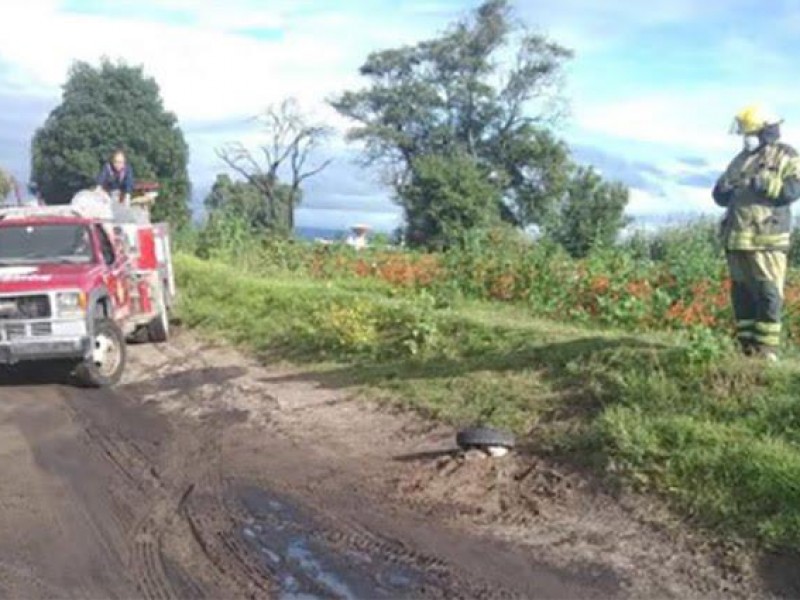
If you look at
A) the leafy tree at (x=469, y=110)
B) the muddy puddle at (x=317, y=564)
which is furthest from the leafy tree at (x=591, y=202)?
the muddy puddle at (x=317, y=564)

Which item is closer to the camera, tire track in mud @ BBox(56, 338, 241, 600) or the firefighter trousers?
tire track in mud @ BBox(56, 338, 241, 600)

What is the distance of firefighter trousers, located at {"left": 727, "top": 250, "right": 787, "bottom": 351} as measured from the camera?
854 centimetres

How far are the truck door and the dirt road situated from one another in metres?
2.81

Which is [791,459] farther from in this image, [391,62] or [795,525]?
[391,62]

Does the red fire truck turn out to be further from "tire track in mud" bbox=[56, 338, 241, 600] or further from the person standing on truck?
the person standing on truck

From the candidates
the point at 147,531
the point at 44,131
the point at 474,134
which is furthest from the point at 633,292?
the point at 474,134

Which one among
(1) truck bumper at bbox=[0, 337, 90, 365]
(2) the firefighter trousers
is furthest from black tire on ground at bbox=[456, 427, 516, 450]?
(1) truck bumper at bbox=[0, 337, 90, 365]

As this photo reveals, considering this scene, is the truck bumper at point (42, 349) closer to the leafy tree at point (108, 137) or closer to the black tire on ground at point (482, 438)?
the black tire on ground at point (482, 438)

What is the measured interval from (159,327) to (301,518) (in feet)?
29.4

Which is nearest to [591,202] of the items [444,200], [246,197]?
[444,200]

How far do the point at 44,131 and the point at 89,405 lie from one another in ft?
130

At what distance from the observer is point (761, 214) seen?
8469mm

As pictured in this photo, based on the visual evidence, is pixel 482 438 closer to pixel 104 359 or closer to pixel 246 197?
pixel 104 359

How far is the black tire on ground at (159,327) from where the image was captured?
15344 millimetres
